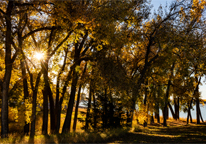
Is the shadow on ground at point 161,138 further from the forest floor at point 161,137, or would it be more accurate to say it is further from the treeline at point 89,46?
the treeline at point 89,46

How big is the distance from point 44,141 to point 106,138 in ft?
14.8

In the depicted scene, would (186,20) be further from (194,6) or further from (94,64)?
(94,64)

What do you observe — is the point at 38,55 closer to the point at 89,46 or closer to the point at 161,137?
the point at 89,46

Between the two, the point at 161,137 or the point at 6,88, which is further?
the point at 161,137

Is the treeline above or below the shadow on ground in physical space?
above

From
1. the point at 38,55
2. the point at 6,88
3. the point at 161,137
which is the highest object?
the point at 38,55

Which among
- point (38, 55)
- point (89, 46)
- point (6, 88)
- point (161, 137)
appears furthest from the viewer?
point (89, 46)

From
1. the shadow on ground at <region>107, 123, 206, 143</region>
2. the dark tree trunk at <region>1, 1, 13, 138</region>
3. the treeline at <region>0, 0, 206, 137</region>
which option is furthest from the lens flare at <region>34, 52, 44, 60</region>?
the shadow on ground at <region>107, 123, 206, 143</region>

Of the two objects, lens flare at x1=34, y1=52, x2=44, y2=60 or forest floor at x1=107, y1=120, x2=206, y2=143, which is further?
lens flare at x1=34, y1=52, x2=44, y2=60

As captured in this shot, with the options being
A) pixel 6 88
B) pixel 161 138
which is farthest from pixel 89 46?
pixel 161 138

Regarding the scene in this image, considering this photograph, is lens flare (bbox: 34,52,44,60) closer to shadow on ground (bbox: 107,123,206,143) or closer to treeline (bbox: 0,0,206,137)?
treeline (bbox: 0,0,206,137)

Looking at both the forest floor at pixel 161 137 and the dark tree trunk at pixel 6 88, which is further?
the forest floor at pixel 161 137

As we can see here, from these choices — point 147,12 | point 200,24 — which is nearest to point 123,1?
point 147,12

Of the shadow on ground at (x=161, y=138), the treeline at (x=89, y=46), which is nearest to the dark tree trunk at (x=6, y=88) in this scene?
the treeline at (x=89, y=46)
